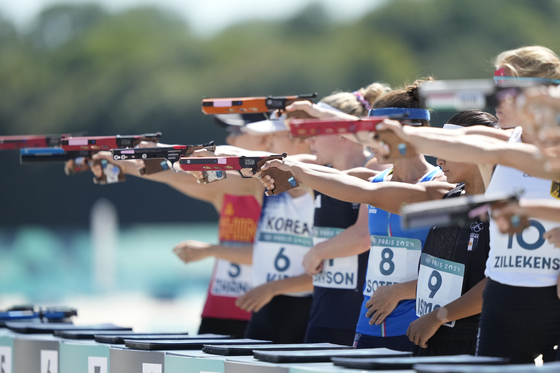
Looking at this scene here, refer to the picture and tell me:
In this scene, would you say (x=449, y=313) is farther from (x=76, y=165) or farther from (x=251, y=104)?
(x=76, y=165)

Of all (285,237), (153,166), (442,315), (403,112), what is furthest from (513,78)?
(153,166)

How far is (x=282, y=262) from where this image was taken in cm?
477

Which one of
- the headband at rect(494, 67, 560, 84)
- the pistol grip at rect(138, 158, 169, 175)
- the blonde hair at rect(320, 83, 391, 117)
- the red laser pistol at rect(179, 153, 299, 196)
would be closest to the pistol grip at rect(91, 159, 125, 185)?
the pistol grip at rect(138, 158, 169, 175)

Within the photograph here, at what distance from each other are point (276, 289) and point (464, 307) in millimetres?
1458

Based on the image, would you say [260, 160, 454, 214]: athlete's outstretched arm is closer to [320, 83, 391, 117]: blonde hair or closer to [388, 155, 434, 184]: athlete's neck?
[388, 155, 434, 184]: athlete's neck

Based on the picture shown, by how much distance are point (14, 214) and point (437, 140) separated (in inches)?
1054

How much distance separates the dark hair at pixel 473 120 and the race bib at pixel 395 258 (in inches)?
23.6

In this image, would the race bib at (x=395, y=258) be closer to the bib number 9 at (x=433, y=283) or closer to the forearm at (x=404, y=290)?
the forearm at (x=404, y=290)

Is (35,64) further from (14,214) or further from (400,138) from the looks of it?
(400,138)

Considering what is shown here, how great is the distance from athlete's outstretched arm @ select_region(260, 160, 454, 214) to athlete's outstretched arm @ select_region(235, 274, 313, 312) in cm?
113

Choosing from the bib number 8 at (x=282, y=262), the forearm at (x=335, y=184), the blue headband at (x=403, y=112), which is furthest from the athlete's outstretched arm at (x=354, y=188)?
the bib number 8 at (x=282, y=262)

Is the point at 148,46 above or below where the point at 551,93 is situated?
above

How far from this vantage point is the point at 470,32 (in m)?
36.2

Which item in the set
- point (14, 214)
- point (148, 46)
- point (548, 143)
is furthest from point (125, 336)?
point (148, 46)
